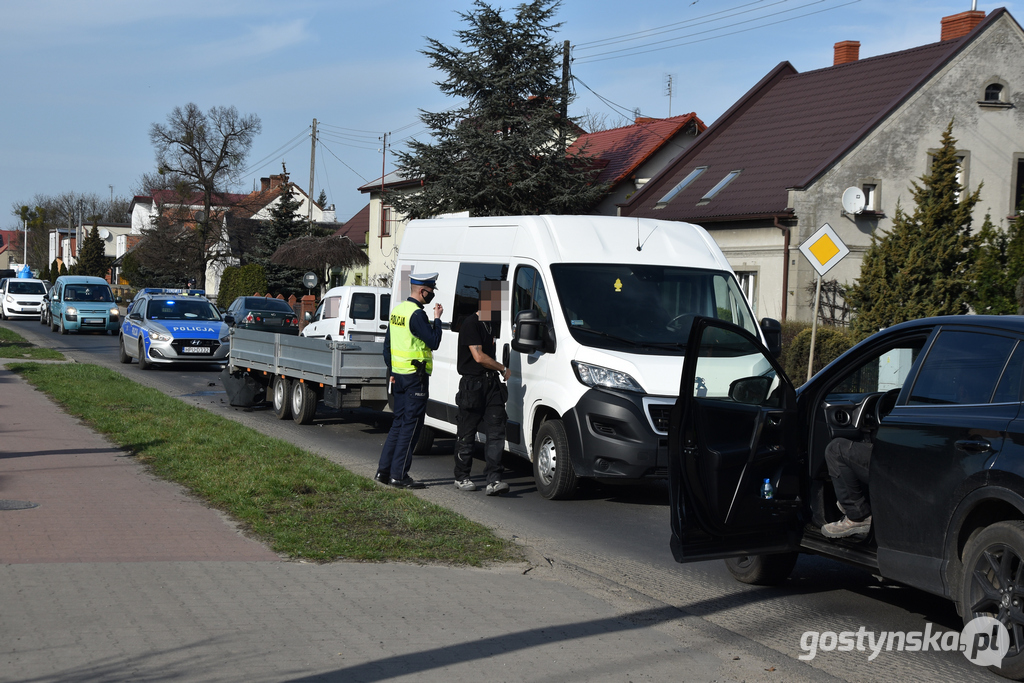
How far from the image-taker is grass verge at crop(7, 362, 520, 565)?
270 inches

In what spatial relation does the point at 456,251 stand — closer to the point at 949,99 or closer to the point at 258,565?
the point at 258,565

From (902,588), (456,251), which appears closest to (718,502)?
(902,588)

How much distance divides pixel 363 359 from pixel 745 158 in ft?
65.7

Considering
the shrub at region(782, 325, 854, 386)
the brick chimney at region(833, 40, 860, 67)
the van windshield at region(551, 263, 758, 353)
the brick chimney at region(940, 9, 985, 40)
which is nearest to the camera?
the van windshield at region(551, 263, 758, 353)

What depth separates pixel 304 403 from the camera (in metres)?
13.8

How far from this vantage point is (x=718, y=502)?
546cm

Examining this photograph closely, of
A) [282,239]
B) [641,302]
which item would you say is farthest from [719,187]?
[282,239]

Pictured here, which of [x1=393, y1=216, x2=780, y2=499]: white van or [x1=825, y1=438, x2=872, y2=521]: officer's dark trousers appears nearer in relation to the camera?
[x1=825, y1=438, x2=872, y2=521]: officer's dark trousers

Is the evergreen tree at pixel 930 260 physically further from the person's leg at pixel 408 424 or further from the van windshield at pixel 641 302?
the person's leg at pixel 408 424

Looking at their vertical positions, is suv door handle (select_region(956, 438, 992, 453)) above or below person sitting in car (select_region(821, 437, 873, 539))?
above

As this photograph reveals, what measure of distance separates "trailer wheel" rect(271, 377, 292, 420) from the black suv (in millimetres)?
9565

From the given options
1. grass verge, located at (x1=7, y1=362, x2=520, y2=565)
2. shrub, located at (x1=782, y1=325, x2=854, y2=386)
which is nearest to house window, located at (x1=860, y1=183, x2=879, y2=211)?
shrub, located at (x1=782, y1=325, x2=854, y2=386)

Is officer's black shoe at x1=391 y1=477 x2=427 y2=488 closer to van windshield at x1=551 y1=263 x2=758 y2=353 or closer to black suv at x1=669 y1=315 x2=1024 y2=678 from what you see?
van windshield at x1=551 y1=263 x2=758 y2=353

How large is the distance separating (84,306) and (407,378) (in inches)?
1135
